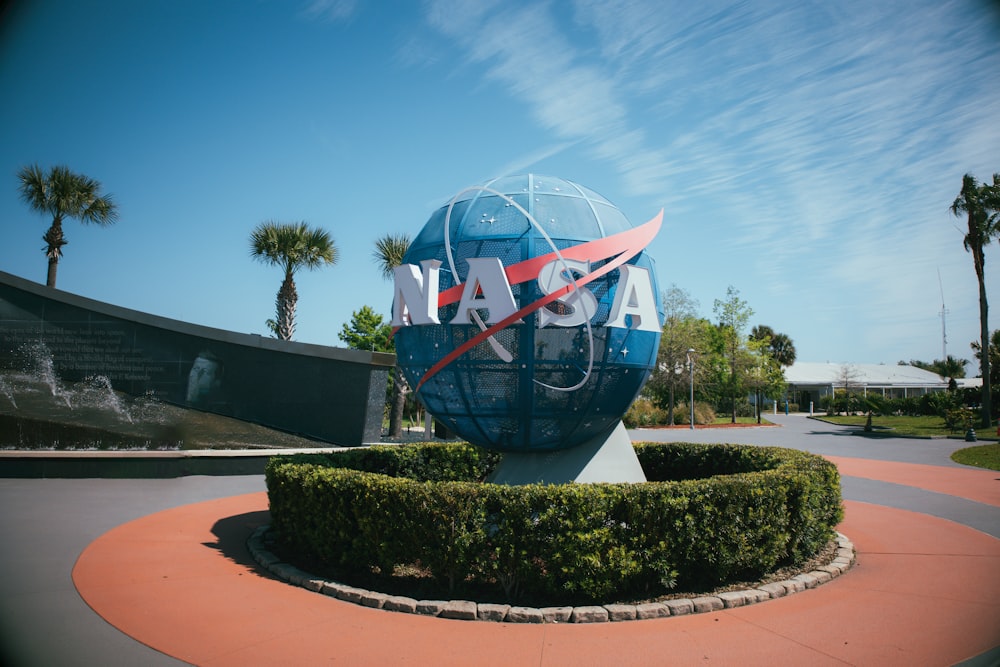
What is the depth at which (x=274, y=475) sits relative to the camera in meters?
10.2

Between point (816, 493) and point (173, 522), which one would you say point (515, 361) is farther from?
point (173, 522)

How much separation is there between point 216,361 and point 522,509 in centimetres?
1638

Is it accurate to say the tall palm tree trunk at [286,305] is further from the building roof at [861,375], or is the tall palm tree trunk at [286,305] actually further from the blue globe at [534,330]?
the building roof at [861,375]

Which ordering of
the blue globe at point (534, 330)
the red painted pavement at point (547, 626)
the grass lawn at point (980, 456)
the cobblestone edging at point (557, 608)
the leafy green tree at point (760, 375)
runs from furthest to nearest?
the leafy green tree at point (760, 375) < the grass lawn at point (980, 456) < the blue globe at point (534, 330) < the cobblestone edging at point (557, 608) < the red painted pavement at point (547, 626)

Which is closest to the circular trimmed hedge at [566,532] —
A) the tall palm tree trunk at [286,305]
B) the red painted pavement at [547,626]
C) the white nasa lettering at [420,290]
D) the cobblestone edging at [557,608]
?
the cobblestone edging at [557,608]

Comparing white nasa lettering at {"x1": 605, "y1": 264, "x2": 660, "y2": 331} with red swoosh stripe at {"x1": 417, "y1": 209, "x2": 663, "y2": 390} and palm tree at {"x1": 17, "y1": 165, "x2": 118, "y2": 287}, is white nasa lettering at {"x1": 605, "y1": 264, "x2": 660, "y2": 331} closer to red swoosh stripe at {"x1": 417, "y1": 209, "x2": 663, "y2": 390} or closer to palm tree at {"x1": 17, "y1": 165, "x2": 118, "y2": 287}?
red swoosh stripe at {"x1": 417, "y1": 209, "x2": 663, "y2": 390}

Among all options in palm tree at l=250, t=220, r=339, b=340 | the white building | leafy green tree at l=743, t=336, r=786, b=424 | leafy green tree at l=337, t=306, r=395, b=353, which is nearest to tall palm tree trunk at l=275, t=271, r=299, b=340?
palm tree at l=250, t=220, r=339, b=340

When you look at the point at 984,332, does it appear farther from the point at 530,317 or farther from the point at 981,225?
the point at 530,317

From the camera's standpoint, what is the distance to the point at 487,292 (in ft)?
30.2

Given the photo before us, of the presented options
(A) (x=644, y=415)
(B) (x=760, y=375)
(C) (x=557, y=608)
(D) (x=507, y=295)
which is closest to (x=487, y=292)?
(D) (x=507, y=295)

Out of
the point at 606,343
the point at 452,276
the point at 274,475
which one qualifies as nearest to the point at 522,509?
the point at 606,343

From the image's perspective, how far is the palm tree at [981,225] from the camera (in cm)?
2875

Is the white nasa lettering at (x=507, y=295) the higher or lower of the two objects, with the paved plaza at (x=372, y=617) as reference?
higher

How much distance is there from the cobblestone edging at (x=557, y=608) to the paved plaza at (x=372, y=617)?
132mm
